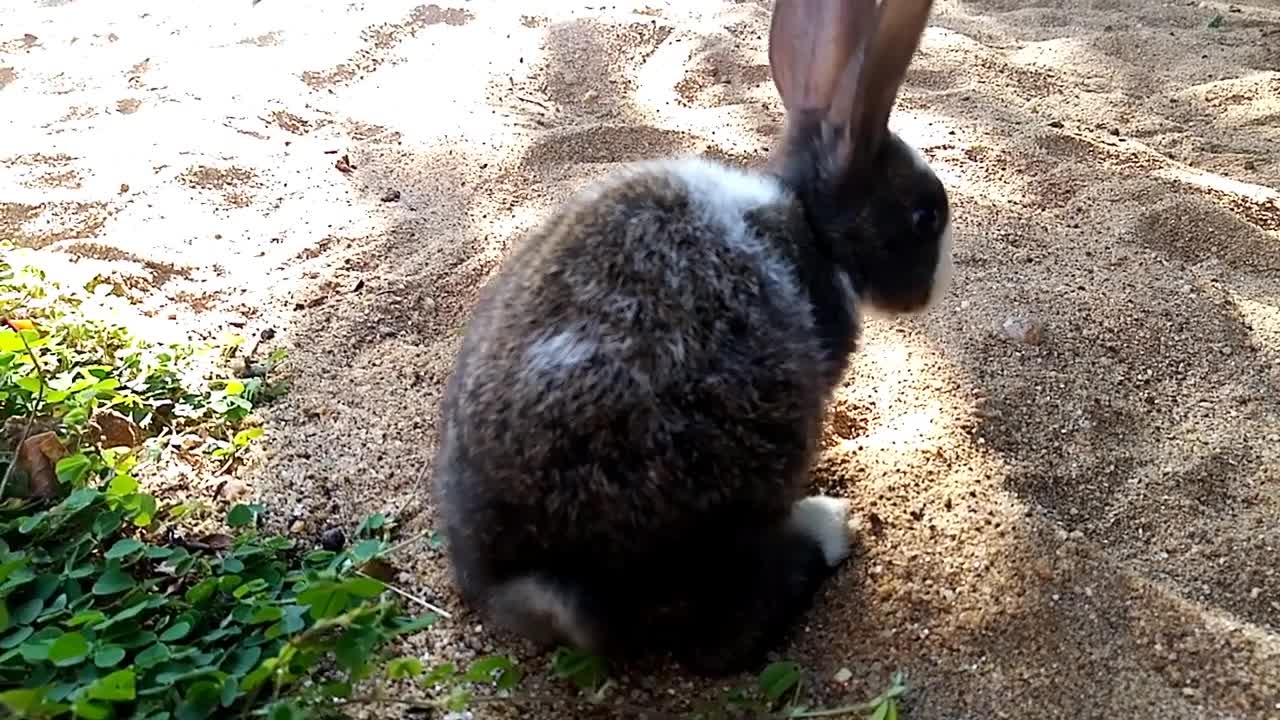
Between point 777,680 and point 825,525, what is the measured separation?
19.1 inches

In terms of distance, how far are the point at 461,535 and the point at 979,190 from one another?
262 centimetres

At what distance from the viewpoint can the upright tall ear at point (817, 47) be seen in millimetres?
2822

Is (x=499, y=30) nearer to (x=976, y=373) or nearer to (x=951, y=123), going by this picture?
(x=951, y=123)

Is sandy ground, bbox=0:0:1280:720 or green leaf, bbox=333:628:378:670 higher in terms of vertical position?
green leaf, bbox=333:628:378:670

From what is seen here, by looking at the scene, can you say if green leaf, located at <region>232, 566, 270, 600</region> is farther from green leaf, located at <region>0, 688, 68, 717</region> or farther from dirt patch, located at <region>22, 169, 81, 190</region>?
dirt patch, located at <region>22, 169, 81, 190</region>

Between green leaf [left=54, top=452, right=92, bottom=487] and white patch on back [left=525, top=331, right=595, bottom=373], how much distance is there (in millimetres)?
1161

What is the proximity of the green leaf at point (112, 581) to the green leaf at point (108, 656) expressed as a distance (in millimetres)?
260

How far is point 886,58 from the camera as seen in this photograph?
2.69 metres

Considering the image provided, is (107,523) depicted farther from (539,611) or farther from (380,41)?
(380,41)

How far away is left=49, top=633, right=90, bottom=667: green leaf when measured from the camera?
2027 millimetres

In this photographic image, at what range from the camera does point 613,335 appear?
7.32 ft

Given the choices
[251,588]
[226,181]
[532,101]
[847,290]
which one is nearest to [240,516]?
[251,588]

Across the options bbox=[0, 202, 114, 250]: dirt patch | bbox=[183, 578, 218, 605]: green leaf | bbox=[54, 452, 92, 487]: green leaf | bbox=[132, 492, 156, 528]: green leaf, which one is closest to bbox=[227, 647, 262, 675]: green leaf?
bbox=[183, 578, 218, 605]: green leaf

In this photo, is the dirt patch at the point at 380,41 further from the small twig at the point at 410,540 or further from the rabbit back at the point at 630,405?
the rabbit back at the point at 630,405
